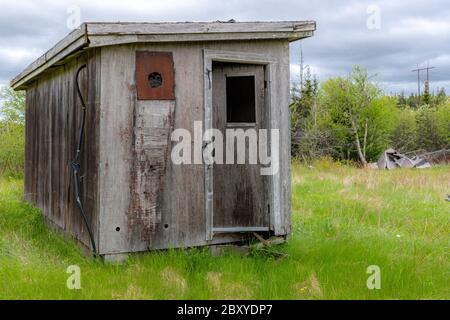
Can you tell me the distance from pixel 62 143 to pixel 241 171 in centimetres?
288

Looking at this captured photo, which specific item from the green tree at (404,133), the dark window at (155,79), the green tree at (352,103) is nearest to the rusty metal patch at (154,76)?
the dark window at (155,79)

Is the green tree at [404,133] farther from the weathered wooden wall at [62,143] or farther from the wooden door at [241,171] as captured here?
the wooden door at [241,171]

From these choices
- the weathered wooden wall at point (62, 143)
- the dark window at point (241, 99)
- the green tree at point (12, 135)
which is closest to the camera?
the weathered wooden wall at point (62, 143)

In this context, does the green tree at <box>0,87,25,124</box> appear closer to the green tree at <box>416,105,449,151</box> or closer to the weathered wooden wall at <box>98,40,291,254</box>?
the weathered wooden wall at <box>98,40,291,254</box>

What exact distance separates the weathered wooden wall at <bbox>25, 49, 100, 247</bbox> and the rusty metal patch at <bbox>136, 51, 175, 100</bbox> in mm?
500

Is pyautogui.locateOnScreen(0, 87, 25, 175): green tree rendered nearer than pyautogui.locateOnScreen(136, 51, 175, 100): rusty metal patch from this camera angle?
No

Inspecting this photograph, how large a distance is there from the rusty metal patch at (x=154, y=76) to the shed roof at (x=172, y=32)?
199mm

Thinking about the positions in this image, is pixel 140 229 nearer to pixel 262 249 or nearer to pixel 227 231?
pixel 227 231

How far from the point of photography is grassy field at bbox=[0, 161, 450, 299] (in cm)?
507

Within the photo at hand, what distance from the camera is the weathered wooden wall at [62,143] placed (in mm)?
6141

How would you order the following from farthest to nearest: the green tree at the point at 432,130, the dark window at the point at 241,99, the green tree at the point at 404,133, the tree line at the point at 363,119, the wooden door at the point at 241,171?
1. the green tree at the point at 432,130
2. the green tree at the point at 404,133
3. the tree line at the point at 363,119
4. the dark window at the point at 241,99
5. the wooden door at the point at 241,171

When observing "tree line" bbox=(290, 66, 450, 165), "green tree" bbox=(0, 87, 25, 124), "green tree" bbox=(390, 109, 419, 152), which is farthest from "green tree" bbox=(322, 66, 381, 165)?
"green tree" bbox=(0, 87, 25, 124)

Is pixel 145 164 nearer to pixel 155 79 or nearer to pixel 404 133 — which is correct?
pixel 155 79

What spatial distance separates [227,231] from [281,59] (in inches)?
95.4
